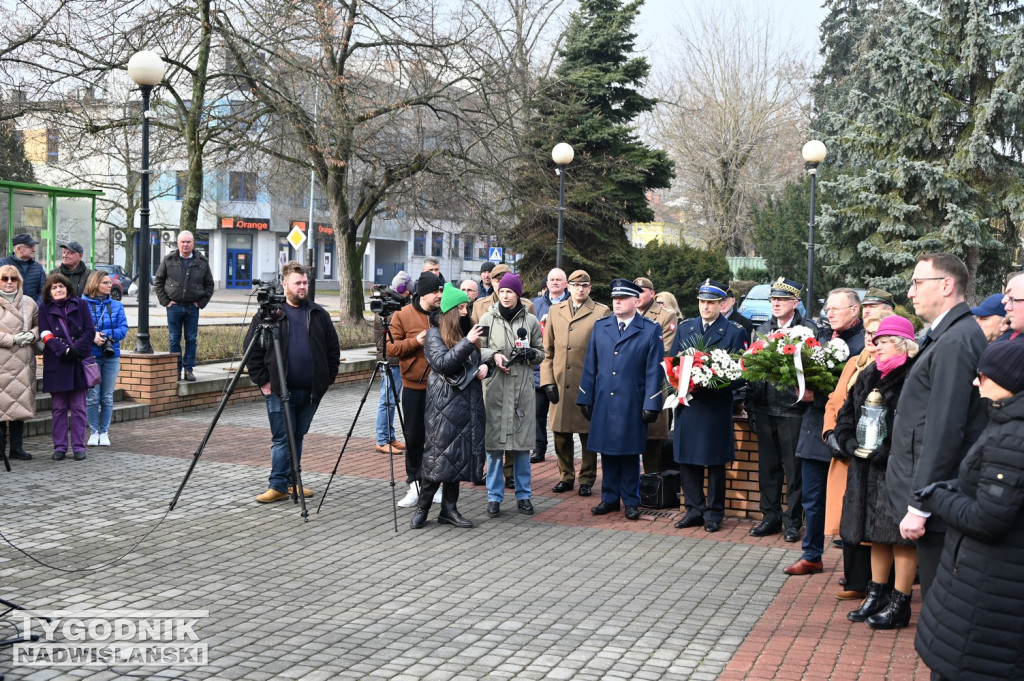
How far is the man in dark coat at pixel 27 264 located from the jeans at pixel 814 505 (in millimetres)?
9347

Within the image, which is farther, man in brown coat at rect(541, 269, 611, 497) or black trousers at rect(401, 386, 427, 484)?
man in brown coat at rect(541, 269, 611, 497)

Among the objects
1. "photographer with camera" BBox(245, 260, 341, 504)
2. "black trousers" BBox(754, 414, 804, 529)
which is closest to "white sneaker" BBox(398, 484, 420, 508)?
"photographer with camera" BBox(245, 260, 341, 504)

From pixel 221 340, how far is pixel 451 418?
40.6ft

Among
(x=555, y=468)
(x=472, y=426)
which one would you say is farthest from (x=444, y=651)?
(x=555, y=468)

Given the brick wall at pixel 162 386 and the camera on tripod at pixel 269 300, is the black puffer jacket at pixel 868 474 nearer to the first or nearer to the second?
the camera on tripod at pixel 269 300

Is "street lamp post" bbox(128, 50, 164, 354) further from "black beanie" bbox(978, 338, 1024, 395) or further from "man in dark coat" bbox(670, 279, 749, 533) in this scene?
"black beanie" bbox(978, 338, 1024, 395)

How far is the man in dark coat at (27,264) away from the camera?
12.6 metres

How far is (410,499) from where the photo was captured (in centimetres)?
946

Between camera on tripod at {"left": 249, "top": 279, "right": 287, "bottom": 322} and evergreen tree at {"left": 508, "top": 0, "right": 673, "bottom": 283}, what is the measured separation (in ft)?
68.6

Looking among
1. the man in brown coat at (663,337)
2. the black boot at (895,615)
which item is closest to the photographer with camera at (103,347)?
the man in brown coat at (663,337)

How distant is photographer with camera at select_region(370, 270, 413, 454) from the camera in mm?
9094

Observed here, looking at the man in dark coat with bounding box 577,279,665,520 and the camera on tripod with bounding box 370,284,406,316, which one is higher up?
the camera on tripod with bounding box 370,284,406,316

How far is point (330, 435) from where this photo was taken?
44.3 feet

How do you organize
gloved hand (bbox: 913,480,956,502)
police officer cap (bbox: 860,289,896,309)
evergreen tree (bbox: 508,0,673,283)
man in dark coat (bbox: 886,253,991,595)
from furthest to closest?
evergreen tree (bbox: 508,0,673,283) → police officer cap (bbox: 860,289,896,309) → man in dark coat (bbox: 886,253,991,595) → gloved hand (bbox: 913,480,956,502)
